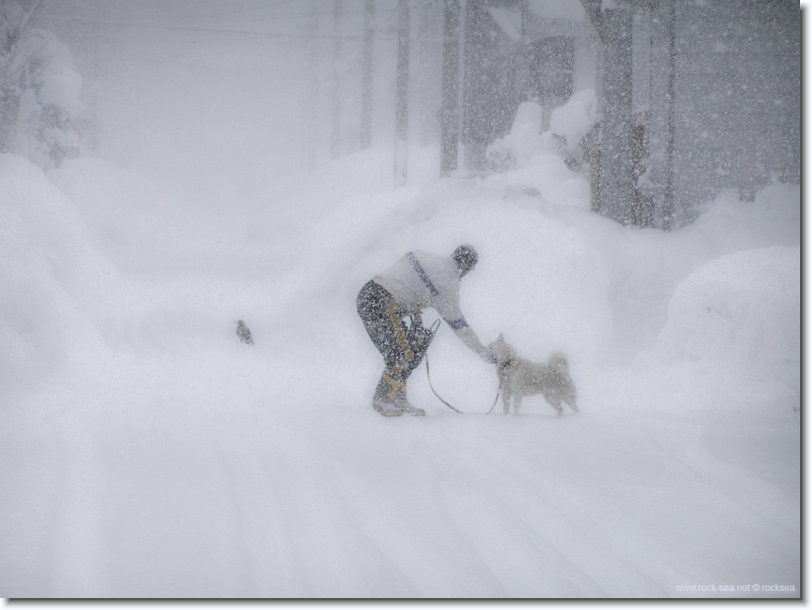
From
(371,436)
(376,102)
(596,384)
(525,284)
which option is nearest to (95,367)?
(371,436)

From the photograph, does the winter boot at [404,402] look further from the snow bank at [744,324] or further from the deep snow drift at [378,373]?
the snow bank at [744,324]

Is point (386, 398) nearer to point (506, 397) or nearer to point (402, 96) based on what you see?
point (506, 397)

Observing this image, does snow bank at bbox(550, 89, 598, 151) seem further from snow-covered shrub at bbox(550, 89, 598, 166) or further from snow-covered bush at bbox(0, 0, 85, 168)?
snow-covered bush at bbox(0, 0, 85, 168)

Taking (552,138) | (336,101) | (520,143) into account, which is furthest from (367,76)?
(552,138)

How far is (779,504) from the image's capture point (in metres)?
1.42

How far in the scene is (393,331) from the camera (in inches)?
77.7

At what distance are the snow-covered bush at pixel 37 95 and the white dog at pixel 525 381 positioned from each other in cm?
176

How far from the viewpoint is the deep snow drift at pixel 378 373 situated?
127 centimetres

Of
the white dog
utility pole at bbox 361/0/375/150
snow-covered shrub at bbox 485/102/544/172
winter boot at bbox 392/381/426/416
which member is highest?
utility pole at bbox 361/0/375/150

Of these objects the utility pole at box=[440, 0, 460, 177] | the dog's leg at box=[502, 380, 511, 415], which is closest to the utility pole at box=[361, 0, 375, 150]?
the utility pole at box=[440, 0, 460, 177]

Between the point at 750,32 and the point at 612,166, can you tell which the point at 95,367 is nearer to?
the point at 612,166

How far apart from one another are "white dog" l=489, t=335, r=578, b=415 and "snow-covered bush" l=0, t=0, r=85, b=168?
176 cm

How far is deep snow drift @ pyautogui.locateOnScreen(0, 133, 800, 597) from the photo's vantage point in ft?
4.18

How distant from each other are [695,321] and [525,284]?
615 mm
